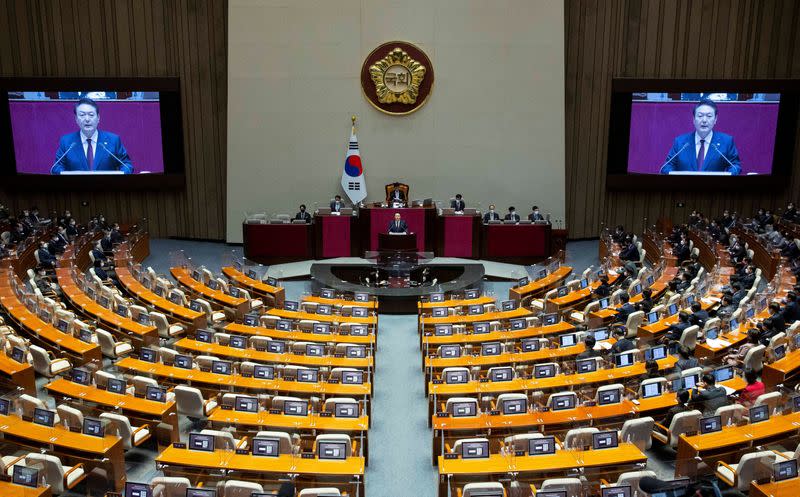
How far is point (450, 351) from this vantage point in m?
12.3

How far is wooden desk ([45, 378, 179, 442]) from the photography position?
32.4 ft

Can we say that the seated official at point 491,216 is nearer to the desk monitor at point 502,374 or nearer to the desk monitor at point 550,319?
the desk monitor at point 550,319

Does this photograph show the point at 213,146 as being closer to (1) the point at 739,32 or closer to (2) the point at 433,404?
(2) the point at 433,404

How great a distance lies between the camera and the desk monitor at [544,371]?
36.4 feet

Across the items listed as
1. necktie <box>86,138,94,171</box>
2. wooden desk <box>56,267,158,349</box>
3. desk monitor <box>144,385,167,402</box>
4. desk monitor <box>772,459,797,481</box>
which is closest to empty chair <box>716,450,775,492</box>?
desk monitor <box>772,459,797,481</box>

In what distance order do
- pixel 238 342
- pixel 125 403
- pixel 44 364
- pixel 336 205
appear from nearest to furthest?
pixel 125 403 → pixel 44 364 → pixel 238 342 → pixel 336 205

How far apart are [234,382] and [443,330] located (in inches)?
172

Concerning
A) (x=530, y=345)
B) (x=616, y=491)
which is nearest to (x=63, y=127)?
(x=530, y=345)

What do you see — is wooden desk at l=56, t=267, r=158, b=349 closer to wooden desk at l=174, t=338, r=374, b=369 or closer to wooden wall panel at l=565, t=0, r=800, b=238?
wooden desk at l=174, t=338, r=374, b=369

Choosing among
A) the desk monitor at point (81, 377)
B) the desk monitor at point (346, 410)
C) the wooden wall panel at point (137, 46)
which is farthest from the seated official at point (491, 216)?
the desk monitor at point (81, 377)

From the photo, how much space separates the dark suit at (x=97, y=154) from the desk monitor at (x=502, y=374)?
16720 millimetres

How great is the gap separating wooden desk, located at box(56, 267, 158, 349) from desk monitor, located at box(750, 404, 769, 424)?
9996mm

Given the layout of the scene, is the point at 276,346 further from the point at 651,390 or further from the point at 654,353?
the point at 654,353

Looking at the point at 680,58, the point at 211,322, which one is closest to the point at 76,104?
the point at 211,322
